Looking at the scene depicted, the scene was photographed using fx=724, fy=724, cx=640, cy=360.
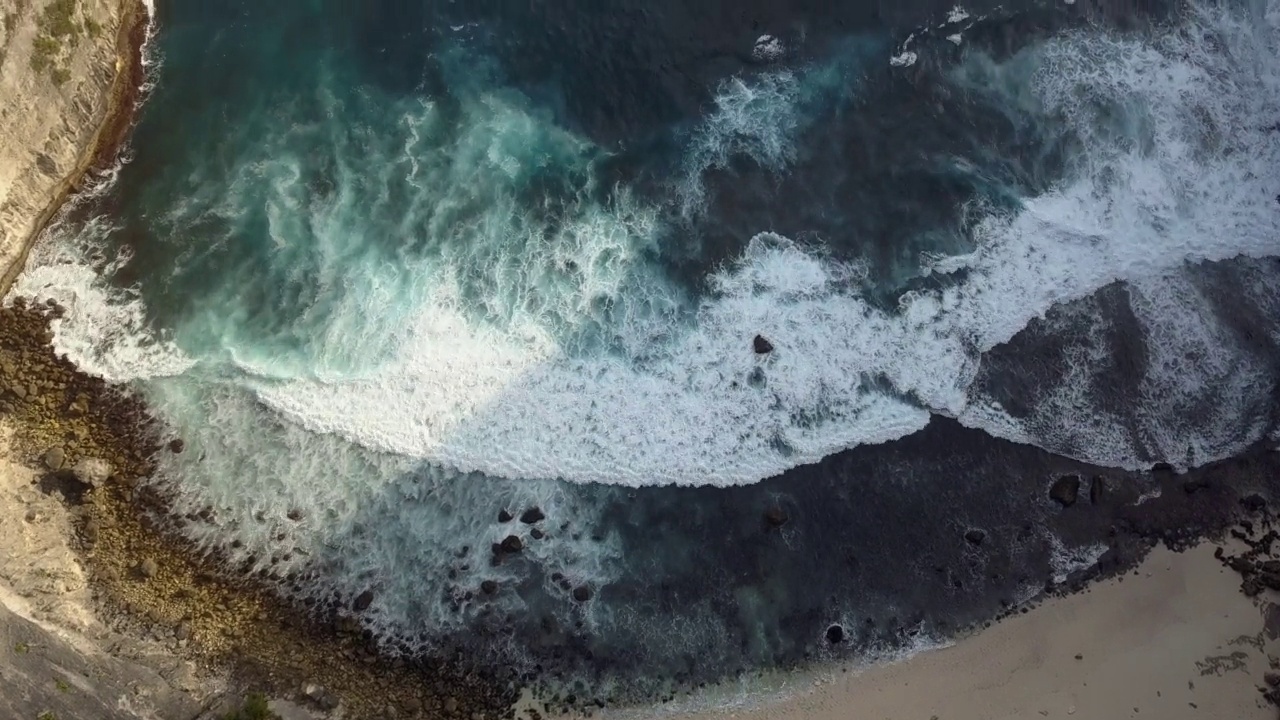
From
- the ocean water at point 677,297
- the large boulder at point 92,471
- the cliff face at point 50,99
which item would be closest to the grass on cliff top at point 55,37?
the cliff face at point 50,99

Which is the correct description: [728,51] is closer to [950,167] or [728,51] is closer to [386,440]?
[950,167]

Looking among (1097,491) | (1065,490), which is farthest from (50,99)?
(1097,491)

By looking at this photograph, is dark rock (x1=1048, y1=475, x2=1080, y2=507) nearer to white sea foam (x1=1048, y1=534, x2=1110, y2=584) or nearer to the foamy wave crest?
white sea foam (x1=1048, y1=534, x2=1110, y2=584)

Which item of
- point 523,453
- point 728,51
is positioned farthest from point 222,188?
point 728,51

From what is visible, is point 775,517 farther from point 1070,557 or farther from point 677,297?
point 1070,557

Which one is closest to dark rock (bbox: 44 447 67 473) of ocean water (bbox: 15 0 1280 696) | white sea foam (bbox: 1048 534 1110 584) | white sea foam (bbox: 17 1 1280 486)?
white sea foam (bbox: 17 1 1280 486)

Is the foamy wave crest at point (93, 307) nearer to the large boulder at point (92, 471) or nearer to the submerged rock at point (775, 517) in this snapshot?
the large boulder at point (92, 471)
